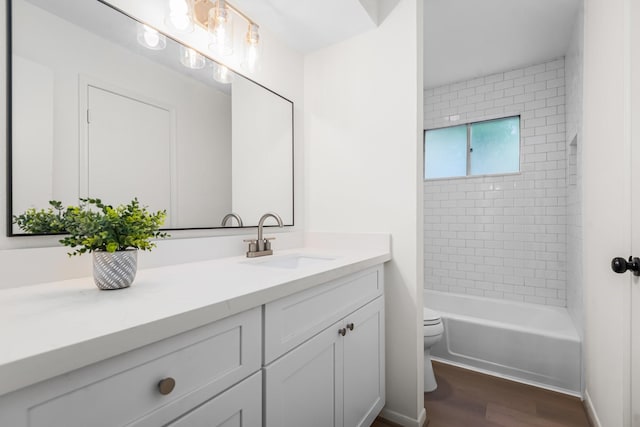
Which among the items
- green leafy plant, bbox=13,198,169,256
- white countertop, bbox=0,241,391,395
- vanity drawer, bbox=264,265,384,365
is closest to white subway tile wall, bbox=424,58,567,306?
vanity drawer, bbox=264,265,384,365

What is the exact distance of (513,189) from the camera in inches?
122

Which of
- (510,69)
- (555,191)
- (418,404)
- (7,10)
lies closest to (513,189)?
(555,191)

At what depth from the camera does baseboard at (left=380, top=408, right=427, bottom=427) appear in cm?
166

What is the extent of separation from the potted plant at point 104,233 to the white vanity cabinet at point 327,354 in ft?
1.39

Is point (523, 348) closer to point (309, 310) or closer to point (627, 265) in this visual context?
point (627, 265)

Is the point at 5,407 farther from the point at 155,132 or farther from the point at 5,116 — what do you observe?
the point at 155,132

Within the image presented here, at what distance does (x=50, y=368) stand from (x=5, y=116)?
844 millimetres

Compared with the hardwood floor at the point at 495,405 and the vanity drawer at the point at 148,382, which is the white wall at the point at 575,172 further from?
the vanity drawer at the point at 148,382

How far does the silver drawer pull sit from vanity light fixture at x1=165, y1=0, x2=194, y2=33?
4.44ft

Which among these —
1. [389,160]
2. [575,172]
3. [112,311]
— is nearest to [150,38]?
[112,311]

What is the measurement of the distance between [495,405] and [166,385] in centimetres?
208

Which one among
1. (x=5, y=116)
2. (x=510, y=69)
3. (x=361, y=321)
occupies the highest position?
(x=510, y=69)

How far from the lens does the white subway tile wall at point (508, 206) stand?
289cm

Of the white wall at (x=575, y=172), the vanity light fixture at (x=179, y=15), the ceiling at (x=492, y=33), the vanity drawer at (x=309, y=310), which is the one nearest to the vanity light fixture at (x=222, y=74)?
the vanity light fixture at (x=179, y=15)
